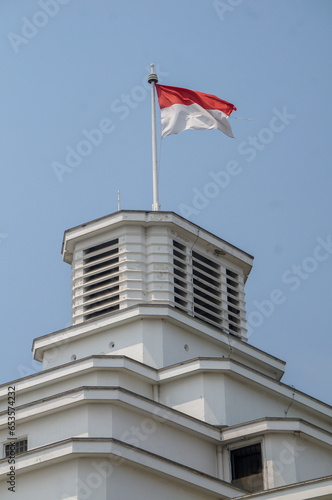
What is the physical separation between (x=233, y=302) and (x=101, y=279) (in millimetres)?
6002

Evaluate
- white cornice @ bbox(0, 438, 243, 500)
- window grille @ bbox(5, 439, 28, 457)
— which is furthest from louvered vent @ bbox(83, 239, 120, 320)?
white cornice @ bbox(0, 438, 243, 500)

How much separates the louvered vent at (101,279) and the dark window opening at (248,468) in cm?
852

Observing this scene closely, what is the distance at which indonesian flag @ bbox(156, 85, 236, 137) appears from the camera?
49.9 m

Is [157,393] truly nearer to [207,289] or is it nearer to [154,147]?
[207,289]

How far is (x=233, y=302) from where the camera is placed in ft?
162

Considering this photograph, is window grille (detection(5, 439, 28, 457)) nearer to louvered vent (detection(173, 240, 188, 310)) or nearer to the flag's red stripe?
louvered vent (detection(173, 240, 188, 310))

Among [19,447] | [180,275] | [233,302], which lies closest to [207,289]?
[233,302]

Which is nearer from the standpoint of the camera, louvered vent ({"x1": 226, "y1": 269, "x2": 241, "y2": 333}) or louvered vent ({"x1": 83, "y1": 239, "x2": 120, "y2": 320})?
louvered vent ({"x1": 83, "y1": 239, "x2": 120, "y2": 320})

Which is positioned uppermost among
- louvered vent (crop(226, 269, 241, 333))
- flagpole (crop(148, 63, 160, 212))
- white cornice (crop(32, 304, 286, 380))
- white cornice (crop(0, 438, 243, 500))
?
flagpole (crop(148, 63, 160, 212))

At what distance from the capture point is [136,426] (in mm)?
39906

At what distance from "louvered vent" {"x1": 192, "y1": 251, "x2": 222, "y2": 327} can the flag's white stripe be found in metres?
5.63

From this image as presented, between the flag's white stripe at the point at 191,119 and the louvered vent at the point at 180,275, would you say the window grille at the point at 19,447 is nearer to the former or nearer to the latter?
the louvered vent at the point at 180,275

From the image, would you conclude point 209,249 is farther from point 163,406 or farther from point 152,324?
point 163,406

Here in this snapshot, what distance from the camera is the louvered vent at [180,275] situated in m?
46.6
